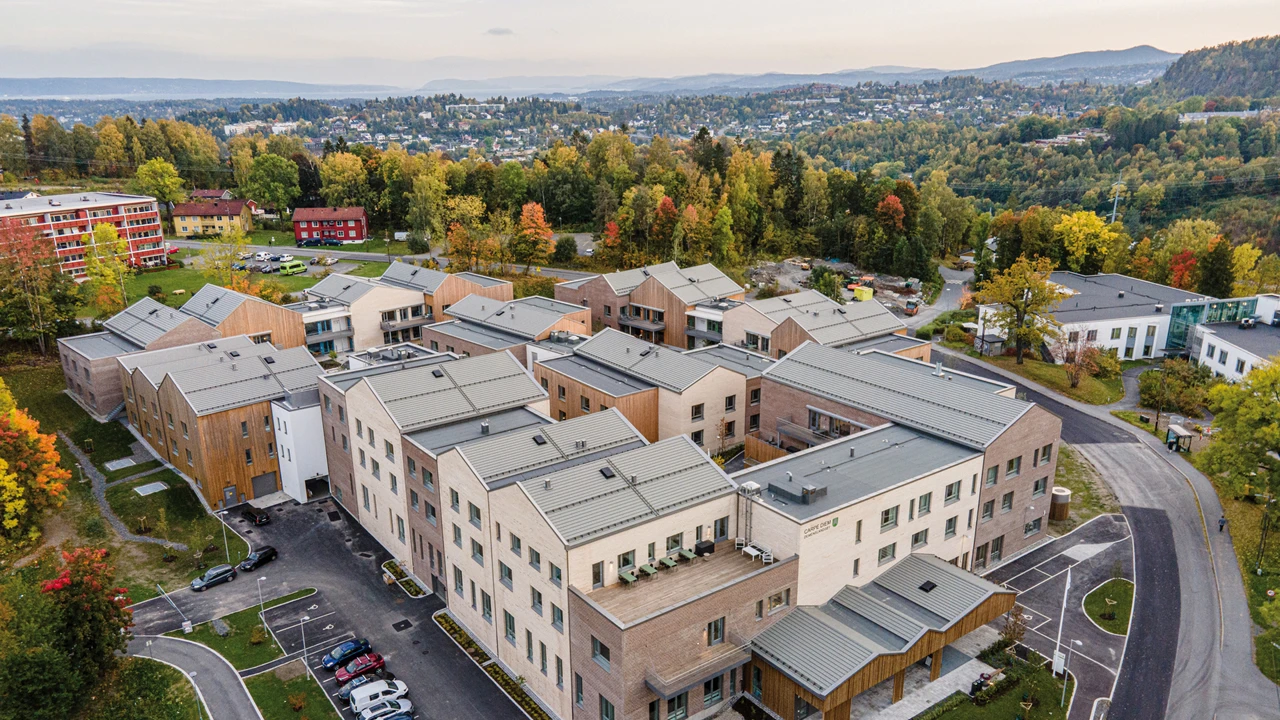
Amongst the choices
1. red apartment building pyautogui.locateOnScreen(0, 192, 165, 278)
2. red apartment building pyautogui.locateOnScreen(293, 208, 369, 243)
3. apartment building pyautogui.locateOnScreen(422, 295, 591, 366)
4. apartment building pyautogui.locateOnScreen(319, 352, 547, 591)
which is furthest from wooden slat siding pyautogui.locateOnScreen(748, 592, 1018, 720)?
red apartment building pyautogui.locateOnScreen(293, 208, 369, 243)

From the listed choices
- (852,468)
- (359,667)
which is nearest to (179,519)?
(359,667)

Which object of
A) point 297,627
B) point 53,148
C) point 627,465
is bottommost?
point 297,627

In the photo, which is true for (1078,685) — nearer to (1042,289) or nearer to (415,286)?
(1042,289)

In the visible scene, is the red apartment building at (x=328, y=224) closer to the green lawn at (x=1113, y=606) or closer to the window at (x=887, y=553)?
the window at (x=887, y=553)

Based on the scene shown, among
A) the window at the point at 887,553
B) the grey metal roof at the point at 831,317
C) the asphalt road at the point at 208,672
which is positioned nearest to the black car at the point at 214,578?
the asphalt road at the point at 208,672

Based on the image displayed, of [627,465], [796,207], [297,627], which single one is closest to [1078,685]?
[627,465]
